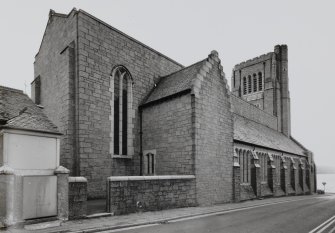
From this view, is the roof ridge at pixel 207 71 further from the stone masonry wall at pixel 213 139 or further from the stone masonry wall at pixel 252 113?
the stone masonry wall at pixel 252 113

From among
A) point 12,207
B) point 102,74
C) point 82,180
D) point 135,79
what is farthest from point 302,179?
point 12,207

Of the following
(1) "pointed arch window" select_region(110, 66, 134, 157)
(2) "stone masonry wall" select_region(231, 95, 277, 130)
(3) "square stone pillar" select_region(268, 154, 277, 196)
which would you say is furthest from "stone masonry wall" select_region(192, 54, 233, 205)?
(2) "stone masonry wall" select_region(231, 95, 277, 130)

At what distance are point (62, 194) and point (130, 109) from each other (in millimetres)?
8599

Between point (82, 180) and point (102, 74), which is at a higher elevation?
point (102, 74)

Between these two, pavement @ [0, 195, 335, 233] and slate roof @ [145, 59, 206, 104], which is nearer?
pavement @ [0, 195, 335, 233]

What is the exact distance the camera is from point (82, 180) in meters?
9.40

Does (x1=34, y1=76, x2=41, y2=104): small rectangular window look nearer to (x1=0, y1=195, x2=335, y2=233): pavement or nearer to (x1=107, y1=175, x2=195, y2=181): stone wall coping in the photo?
(x1=107, y1=175, x2=195, y2=181): stone wall coping

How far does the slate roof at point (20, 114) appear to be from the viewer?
28.5ft

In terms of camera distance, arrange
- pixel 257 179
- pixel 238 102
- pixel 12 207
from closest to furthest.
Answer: pixel 12 207 < pixel 257 179 < pixel 238 102

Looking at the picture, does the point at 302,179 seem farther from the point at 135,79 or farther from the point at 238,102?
the point at 135,79

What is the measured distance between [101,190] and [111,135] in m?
3.10

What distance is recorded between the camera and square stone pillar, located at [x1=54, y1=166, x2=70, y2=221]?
8788 mm

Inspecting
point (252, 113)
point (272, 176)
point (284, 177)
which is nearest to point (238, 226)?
point (272, 176)

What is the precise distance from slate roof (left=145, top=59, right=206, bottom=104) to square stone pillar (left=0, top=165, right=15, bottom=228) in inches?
379
